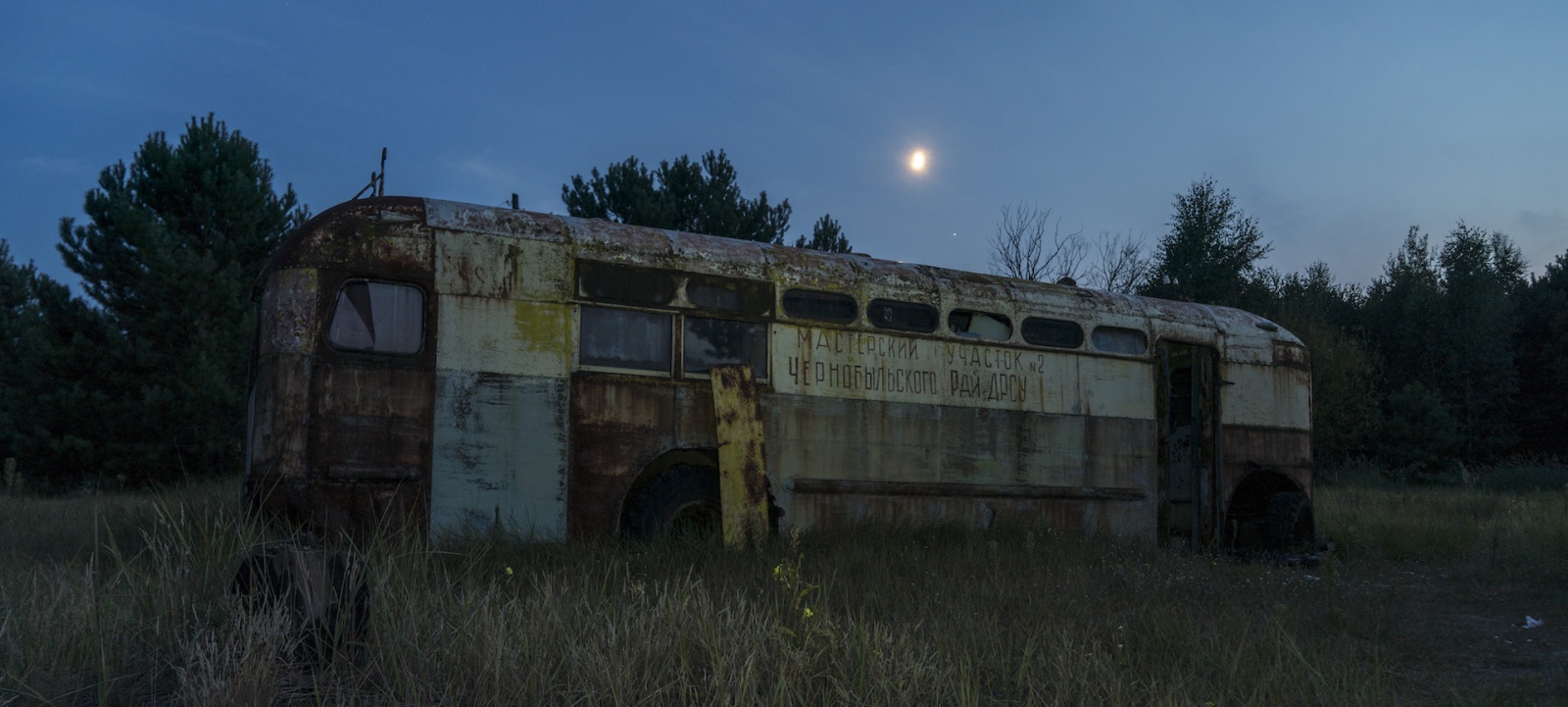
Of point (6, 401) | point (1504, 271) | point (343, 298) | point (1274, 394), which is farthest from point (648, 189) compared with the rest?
point (1504, 271)

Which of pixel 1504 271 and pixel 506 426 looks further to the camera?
pixel 1504 271

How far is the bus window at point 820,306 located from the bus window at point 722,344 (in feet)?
1.14

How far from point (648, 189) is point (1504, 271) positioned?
35.7 metres

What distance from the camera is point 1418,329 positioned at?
34188mm

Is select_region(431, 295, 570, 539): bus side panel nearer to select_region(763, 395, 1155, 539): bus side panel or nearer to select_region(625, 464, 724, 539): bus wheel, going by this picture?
select_region(625, 464, 724, 539): bus wheel

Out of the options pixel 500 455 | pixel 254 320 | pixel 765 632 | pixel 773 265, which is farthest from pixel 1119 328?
pixel 254 320

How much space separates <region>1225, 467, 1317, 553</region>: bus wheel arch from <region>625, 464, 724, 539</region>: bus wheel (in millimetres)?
5919

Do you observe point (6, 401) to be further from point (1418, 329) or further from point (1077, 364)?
point (1418, 329)

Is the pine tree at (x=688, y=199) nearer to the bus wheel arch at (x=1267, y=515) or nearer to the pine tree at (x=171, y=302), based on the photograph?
the pine tree at (x=171, y=302)

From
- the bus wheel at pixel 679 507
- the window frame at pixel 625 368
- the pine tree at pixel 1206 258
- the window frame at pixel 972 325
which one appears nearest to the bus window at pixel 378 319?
the window frame at pixel 625 368

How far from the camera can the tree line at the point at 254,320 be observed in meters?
17.9

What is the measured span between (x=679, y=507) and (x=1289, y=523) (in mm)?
6628

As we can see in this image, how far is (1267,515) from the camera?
1096 centimetres

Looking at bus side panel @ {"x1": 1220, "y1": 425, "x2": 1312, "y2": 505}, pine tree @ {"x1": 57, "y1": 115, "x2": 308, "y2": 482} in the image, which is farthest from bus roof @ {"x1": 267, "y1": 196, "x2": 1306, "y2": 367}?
pine tree @ {"x1": 57, "y1": 115, "x2": 308, "y2": 482}
